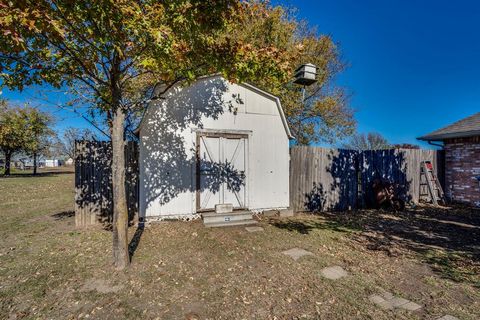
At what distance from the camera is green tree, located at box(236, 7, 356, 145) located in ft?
42.5

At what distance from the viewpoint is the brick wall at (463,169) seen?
8.91 m

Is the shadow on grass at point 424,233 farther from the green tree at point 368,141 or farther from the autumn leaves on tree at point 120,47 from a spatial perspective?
the green tree at point 368,141

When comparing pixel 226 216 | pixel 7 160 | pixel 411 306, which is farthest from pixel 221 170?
pixel 7 160

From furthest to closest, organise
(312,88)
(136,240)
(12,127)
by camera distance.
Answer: (12,127) → (312,88) → (136,240)

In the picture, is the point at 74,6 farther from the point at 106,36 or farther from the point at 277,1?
the point at 277,1

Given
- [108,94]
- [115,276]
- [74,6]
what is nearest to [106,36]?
[74,6]

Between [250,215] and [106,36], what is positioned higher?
[106,36]

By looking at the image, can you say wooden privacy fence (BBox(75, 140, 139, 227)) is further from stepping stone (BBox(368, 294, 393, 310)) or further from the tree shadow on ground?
the tree shadow on ground

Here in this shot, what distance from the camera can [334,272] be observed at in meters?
3.73

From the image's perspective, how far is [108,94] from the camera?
17.6ft

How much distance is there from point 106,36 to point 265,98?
4913 millimetres

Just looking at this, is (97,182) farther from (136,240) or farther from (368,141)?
(368,141)

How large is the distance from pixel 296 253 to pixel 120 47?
4.41 m

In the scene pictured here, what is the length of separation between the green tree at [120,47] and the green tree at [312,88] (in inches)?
372
